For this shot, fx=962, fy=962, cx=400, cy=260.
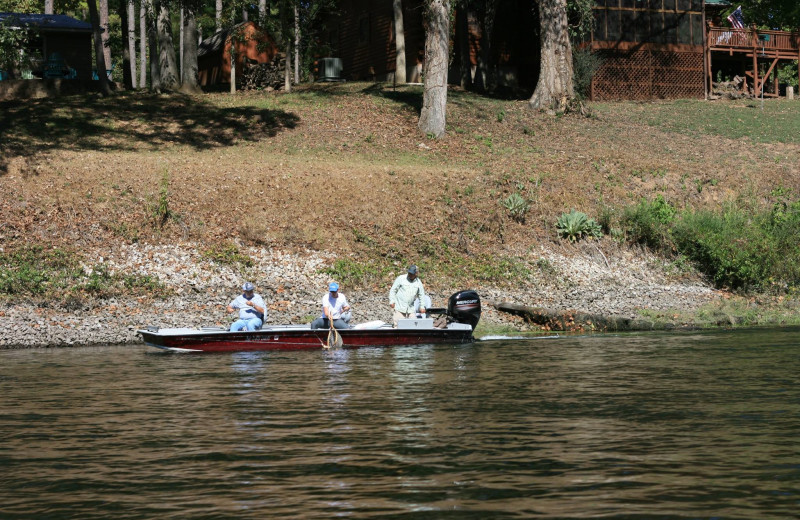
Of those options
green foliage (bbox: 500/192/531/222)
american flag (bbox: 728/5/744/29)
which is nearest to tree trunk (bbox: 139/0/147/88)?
american flag (bbox: 728/5/744/29)

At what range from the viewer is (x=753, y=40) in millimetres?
49406

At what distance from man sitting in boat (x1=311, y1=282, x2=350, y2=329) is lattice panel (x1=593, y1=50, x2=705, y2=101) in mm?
28081

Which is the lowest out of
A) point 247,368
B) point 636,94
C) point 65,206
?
point 247,368

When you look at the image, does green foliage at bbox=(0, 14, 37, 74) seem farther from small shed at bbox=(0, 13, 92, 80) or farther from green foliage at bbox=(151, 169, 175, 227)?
green foliage at bbox=(151, 169, 175, 227)

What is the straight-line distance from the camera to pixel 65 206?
2700 cm

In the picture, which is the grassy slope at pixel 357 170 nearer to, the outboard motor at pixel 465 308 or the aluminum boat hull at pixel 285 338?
the outboard motor at pixel 465 308

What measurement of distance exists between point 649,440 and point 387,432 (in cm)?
290

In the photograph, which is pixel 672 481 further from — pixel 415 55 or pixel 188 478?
pixel 415 55

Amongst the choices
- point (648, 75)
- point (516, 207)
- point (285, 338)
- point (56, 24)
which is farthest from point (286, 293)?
point (648, 75)

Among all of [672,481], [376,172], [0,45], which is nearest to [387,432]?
[672,481]

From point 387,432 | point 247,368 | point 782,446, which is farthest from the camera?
point 247,368

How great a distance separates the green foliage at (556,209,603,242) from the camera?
96.5ft

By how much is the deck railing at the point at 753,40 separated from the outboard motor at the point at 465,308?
3249 centimetres

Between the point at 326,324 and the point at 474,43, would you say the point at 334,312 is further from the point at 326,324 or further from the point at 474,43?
the point at 474,43
